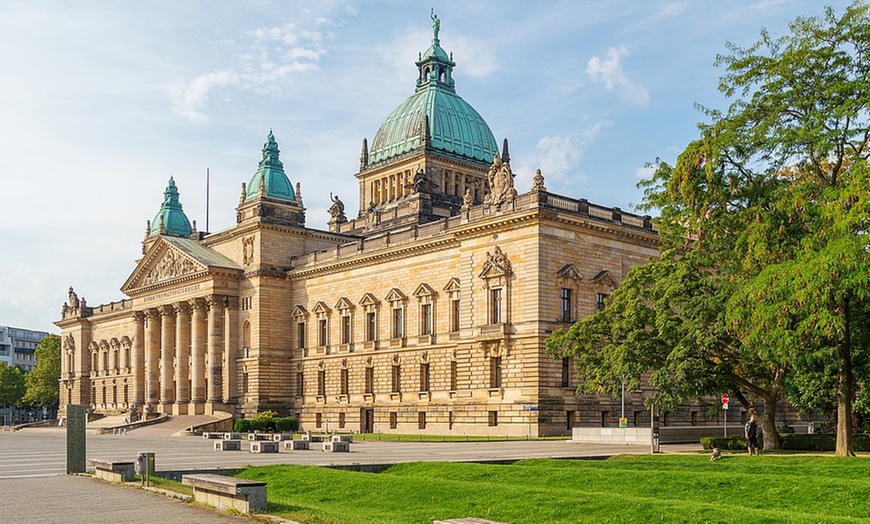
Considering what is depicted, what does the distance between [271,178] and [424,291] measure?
77.5 feet

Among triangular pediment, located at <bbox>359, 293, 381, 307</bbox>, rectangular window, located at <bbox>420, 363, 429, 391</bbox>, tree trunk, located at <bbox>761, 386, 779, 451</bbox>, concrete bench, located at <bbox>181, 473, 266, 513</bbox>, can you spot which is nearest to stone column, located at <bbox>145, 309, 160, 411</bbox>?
triangular pediment, located at <bbox>359, 293, 381, 307</bbox>

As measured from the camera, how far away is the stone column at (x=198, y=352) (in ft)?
303

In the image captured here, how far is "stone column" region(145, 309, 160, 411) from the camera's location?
332 feet

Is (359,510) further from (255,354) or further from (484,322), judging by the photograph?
(255,354)

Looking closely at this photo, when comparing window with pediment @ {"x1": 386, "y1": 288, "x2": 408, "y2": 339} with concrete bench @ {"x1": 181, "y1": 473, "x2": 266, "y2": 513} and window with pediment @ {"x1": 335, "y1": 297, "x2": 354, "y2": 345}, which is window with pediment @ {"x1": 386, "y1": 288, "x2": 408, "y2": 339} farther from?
concrete bench @ {"x1": 181, "y1": 473, "x2": 266, "y2": 513}

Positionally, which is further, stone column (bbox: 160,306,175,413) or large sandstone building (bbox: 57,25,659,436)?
stone column (bbox: 160,306,175,413)

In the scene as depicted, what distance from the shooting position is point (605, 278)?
220 ft

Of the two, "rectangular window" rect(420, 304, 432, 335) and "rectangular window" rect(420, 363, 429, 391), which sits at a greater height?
"rectangular window" rect(420, 304, 432, 335)

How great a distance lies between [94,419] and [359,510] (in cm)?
9766

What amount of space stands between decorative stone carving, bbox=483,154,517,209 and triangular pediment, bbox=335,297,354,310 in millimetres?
19760

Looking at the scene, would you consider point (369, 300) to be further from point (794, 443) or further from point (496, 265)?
point (794, 443)

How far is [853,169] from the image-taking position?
34.9 m

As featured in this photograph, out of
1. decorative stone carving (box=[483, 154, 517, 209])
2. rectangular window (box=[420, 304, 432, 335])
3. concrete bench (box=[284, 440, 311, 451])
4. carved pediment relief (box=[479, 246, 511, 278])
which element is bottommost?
concrete bench (box=[284, 440, 311, 451])

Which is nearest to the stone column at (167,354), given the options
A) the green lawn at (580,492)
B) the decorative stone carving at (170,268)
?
the decorative stone carving at (170,268)
